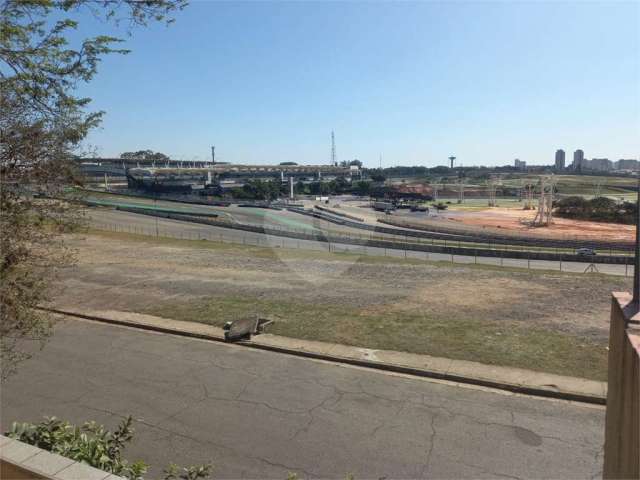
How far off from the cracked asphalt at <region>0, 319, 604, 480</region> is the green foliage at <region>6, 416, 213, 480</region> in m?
1.58

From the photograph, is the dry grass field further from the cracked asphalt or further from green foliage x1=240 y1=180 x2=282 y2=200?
green foliage x1=240 y1=180 x2=282 y2=200

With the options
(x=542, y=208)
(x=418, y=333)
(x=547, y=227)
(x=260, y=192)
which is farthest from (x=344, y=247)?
(x=260, y=192)

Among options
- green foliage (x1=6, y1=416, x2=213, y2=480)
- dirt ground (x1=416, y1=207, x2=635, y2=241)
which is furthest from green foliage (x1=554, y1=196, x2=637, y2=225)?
green foliage (x1=6, y1=416, x2=213, y2=480)

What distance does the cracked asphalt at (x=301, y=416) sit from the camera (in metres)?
6.15

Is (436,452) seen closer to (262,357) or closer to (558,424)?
(558,424)

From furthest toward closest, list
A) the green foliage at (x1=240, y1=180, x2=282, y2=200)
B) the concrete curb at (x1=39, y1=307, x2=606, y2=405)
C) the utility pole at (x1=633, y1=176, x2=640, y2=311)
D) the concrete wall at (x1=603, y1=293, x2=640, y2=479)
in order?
1. the green foliage at (x1=240, y1=180, x2=282, y2=200)
2. the concrete curb at (x1=39, y1=307, x2=606, y2=405)
3. the utility pole at (x1=633, y1=176, x2=640, y2=311)
4. the concrete wall at (x1=603, y1=293, x2=640, y2=479)

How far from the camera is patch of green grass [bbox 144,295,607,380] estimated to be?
9.53 m

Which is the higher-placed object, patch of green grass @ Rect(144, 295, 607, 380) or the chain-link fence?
patch of green grass @ Rect(144, 295, 607, 380)

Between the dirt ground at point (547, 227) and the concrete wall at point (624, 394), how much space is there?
63485 mm

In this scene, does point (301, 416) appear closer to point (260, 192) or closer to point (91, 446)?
point (91, 446)

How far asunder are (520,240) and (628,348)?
55454 millimetres

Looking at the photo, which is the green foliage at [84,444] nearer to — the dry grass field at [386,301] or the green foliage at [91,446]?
the green foliage at [91,446]

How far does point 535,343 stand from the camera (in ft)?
34.4

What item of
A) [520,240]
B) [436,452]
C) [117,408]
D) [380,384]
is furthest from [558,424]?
[520,240]
